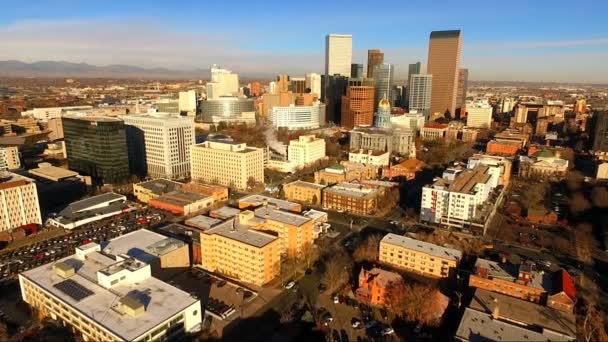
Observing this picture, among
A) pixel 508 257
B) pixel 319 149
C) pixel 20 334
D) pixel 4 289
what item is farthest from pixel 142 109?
pixel 508 257

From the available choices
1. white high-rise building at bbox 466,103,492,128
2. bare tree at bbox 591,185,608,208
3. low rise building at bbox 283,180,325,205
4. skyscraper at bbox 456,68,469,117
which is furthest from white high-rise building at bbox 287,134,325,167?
skyscraper at bbox 456,68,469,117

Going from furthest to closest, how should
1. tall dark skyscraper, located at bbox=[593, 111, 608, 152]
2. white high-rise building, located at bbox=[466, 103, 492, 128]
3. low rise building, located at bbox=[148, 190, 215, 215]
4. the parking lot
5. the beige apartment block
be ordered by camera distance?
white high-rise building, located at bbox=[466, 103, 492, 128]
tall dark skyscraper, located at bbox=[593, 111, 608, 152]
the beige apartment block
low rise building, located at bbox=[148, 190, 215, 215]
the parking lot

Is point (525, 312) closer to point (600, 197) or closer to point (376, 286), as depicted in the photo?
point (376, 286)

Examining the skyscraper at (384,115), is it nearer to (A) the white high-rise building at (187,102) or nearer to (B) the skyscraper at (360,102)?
(B) the skyscraper at (360,102)

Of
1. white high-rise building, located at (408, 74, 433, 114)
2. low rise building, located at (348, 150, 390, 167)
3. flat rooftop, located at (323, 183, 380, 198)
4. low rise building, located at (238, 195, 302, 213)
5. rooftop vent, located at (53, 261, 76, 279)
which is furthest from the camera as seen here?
white high-rise building, located at (408, 74, 433, 114)

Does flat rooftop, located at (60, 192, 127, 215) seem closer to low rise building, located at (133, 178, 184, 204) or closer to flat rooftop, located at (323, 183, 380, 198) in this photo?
low rise building, located at (133, 178, 184, 204)

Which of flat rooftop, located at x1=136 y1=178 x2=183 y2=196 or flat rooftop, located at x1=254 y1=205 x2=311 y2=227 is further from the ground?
flat rooftop, located at x1=254 y1=205 x2=311 y2=227
